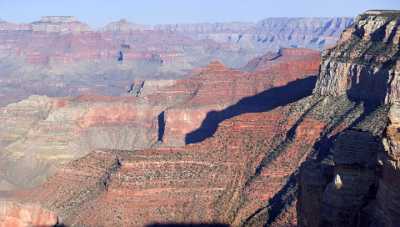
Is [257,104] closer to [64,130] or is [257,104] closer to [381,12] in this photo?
[381,12]

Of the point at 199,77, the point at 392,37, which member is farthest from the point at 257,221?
the point at 199,77

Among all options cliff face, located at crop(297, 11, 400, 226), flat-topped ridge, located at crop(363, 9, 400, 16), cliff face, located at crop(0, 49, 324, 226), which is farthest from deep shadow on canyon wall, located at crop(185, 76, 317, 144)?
cliff face, located at crop(297, 11, 400, 226)

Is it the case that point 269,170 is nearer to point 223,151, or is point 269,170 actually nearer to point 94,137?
point 223,151

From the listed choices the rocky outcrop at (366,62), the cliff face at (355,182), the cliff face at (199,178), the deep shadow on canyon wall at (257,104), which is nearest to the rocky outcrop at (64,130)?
the deep shadow on canyon wall at (257,104)

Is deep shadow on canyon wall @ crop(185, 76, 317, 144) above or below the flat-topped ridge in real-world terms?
below

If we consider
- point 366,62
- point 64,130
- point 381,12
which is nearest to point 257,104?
point 381,12

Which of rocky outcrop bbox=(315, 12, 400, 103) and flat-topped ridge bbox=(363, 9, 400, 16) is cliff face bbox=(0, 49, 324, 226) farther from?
flat-topped ridge bbox=(363, 9, 400, 16)

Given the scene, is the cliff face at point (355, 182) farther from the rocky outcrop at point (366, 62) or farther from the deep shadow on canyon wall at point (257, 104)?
the deep shadow on canyon wall at point (257, 104)

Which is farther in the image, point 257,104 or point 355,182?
point 257,104
